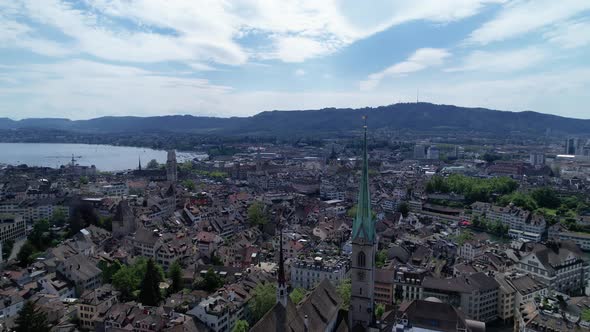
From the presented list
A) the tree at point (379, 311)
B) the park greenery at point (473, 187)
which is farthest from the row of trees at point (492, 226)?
the tree at point (379, 311)

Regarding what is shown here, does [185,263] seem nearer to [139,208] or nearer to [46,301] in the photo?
[46,301]

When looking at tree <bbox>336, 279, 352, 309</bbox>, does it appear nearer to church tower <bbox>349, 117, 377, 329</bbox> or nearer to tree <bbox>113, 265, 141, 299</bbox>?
church tower <bbox>349, 117, 377, 329</bbox>

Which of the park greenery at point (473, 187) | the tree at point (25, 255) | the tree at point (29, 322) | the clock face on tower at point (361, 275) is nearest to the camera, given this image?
the clock face on tower at point (361, 275)

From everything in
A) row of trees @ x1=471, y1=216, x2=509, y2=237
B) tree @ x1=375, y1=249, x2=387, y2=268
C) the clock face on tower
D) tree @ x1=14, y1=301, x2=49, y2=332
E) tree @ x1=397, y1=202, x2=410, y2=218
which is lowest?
row of trees @ x1=471, y1=216, x2=509, y2=237

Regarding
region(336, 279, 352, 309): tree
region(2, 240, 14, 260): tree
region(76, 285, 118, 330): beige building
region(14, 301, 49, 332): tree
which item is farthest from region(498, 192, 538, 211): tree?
region(2, 240, 14, 260): tree

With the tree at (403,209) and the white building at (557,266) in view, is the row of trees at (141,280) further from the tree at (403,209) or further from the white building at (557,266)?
the tree at (403,209)

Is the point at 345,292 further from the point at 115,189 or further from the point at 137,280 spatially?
the point at 115,189
